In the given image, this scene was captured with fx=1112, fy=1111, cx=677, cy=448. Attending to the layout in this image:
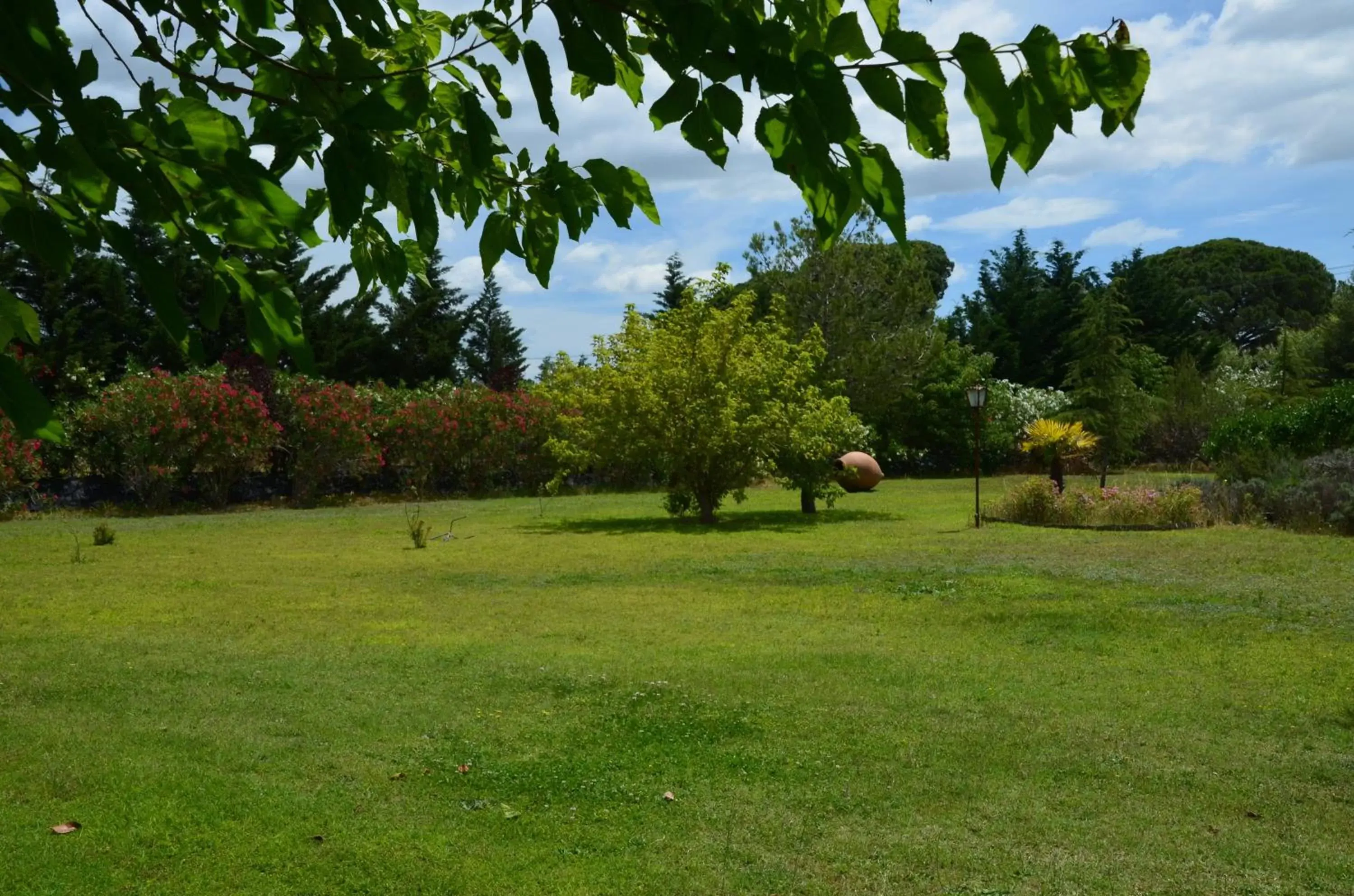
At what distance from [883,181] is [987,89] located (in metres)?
0.22

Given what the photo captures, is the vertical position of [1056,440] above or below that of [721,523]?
above

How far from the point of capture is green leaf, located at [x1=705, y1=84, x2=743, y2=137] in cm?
177

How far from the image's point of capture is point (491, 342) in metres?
41.6

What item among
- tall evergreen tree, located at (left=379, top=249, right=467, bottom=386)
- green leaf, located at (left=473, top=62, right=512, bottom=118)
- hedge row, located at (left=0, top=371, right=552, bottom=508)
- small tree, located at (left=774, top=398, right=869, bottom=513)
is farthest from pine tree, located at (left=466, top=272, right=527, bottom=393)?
green leaf, located at (left=473, top=62, right=512, bottom=118)

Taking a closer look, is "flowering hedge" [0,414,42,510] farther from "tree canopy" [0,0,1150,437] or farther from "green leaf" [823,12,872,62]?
"green leaf" [823,12,872,62]

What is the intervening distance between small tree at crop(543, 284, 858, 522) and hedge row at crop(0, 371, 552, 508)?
702 centimetres

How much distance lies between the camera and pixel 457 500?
83.4ft

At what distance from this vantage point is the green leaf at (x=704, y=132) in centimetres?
185

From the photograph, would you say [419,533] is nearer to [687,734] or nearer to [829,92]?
[687,734]

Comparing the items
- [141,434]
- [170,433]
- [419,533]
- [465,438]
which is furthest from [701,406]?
[141,434]

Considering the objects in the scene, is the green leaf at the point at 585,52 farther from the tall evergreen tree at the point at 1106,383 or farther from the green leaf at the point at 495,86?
the tall evergreen tree at the point at 1106,383

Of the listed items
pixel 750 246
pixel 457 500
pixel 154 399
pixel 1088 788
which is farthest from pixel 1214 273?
pixel 1088 788

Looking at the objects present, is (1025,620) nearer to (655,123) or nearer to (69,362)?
(655,123)

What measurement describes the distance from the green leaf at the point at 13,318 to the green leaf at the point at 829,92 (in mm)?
1265
